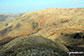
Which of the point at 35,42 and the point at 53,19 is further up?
the point at 35,42

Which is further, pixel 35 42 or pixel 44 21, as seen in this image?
pixel 44 21

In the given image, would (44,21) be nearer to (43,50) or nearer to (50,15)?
(50,15)

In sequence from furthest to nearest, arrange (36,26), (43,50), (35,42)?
(36,26)
(35,42)
(43,50)

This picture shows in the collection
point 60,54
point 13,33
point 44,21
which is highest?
point 60,54

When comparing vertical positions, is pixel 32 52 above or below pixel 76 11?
above

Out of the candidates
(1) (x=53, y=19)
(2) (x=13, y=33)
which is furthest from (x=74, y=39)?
(2) (x=13, y=33)

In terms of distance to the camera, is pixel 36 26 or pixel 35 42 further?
pixel 36 26

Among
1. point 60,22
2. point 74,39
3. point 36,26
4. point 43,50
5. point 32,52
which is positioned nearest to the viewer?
point 32,52

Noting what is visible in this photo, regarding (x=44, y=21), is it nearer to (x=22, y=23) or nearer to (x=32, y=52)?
(x=22, y=23)

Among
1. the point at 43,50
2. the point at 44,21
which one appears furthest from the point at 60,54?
the point at 44,21
